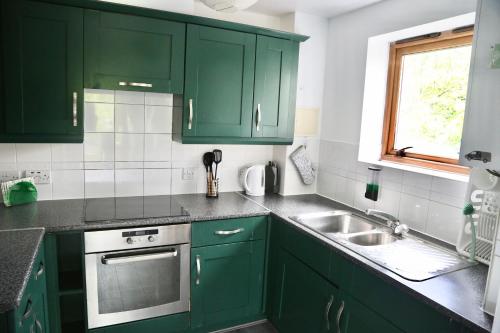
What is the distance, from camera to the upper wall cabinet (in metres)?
1.24

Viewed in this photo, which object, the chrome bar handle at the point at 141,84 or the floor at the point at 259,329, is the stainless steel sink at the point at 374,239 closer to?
the floor at the point at 259,329

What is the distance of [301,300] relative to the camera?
2.12 meters

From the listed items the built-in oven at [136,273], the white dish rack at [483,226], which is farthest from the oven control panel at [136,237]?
the white dish rack at [483,226]

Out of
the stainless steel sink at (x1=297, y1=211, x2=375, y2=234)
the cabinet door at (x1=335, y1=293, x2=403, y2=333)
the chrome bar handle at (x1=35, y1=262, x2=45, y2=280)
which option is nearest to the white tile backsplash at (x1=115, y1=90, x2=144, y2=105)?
the chrome bar handle at (x1=35, y1=262, x2=45, y2=280)

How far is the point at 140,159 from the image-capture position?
2.53 m

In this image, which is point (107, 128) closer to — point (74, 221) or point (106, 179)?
point (106, 179)

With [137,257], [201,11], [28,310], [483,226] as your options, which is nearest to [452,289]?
[483,226]

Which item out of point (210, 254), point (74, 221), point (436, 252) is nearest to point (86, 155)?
point (74, 221)

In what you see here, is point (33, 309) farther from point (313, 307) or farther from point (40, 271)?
point (313, 307)

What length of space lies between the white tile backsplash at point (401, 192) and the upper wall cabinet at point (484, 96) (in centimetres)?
69

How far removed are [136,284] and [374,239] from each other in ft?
4.62

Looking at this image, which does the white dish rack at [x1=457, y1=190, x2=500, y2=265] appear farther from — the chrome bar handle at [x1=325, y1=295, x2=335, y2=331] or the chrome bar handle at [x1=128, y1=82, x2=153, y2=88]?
the chrome bar handle at [x1=128, y1=82, x2=153, y2=88]

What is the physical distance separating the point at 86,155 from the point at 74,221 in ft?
1.95

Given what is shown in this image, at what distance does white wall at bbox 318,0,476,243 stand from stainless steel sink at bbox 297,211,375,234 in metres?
0.18
